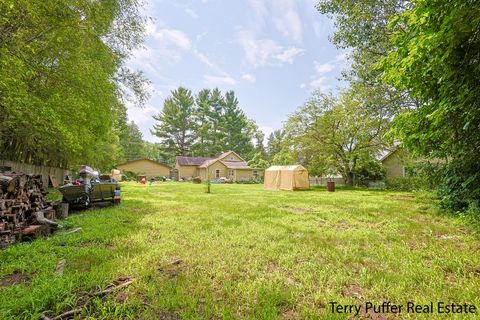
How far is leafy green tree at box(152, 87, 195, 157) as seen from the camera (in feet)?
142

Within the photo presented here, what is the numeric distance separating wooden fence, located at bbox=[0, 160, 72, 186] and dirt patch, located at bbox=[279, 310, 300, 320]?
1086 centimetres

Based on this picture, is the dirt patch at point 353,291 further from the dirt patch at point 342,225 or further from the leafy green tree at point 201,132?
the leafy green tree at point 201,132

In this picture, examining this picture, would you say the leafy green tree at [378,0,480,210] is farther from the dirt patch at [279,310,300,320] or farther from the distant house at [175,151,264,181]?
the distant house at [175,151,264,181]

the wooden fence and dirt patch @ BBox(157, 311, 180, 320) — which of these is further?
the wooden fence

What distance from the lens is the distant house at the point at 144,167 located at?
110 feet

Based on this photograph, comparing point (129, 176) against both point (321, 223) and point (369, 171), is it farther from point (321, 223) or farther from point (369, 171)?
point (321, 223)

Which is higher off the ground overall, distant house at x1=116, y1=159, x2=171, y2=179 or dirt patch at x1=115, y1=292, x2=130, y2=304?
distant house at x1=116, y1=159, x2=171, y2=179

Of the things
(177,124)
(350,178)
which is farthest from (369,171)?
(177,124)

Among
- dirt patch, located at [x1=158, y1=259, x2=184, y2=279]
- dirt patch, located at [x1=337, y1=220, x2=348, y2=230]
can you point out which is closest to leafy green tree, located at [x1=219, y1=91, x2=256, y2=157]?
dirt patch, located at [x1=337, y1=220, x2=348, y2=230]

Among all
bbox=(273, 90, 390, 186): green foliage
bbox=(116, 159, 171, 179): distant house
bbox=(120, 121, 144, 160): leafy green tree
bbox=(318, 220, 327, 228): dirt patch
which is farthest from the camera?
bbox=(120, 121, 144, 160): leafy green tree

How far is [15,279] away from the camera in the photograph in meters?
2.70

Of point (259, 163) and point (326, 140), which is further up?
point (326, 140)

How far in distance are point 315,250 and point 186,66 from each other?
59.0 ft

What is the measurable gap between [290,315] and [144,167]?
35564 mm
